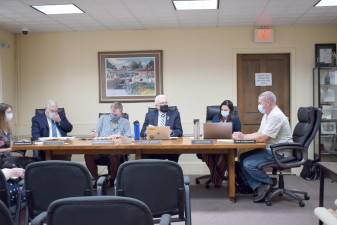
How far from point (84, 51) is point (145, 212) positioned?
5684mm

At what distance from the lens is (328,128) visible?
6.39 metres

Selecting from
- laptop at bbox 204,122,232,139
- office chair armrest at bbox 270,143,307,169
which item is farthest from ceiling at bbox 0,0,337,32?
office chair armrest at bbox 270,143,307,169

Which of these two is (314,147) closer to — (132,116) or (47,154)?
(132,116)

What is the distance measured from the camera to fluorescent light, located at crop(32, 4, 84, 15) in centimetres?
523

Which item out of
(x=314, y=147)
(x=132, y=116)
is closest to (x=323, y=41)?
(x=314, y=147)

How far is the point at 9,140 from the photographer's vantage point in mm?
4207

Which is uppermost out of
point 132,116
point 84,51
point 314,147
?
point 84,51

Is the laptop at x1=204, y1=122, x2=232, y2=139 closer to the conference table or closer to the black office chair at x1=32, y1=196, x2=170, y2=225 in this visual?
the conference table

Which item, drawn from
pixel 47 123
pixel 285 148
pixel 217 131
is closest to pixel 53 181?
pixel 217 131

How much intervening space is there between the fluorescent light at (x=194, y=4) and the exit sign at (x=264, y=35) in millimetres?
1432

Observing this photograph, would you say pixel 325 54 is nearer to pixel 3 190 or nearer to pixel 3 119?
pixel 3 119

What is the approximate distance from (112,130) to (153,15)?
1.73m

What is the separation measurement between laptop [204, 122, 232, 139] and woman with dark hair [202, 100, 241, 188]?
55cm

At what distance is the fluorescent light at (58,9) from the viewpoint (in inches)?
206
